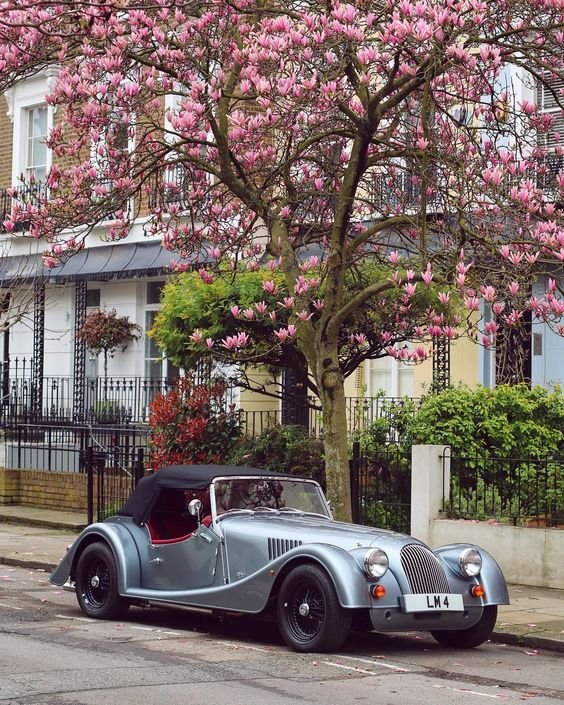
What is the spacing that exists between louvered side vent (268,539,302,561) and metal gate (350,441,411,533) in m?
5.99

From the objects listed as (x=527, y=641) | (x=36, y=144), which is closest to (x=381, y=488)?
(x=527, y=641)

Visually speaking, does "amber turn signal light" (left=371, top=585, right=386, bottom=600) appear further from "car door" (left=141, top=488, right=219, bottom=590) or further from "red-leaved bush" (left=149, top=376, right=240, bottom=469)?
"red-leaved bush" (left=149, top=376, right=240, bottom=469)

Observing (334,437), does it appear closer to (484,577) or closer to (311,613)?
(484,577)

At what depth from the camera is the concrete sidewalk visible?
481 inches

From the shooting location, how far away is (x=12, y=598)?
14.4 metres

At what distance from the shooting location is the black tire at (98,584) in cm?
1255

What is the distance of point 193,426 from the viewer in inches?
764

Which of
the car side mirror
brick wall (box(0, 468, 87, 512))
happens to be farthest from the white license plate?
brick wall (box(0, 468, 87, 512))

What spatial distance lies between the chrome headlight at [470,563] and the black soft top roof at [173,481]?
2104 mm

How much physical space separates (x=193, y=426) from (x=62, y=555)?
2.68m

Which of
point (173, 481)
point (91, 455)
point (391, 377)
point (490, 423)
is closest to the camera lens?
point (173, 481)

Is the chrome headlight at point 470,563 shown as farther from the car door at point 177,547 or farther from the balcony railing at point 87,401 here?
the balcony railing at point 87,401

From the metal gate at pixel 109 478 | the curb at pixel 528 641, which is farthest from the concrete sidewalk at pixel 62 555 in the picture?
the metal gate at pixel 109 478

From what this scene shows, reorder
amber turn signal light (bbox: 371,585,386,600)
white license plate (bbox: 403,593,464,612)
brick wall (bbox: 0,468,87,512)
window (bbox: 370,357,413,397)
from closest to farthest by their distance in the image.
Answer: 1. amber turn signal light (bbox: 371,585,386,600)
2. white license plate (bbox: 403,593,464,612)
3. brick wall (bbox: 0,468,87,512)
4. window (bbox: 370,357,413,397)
